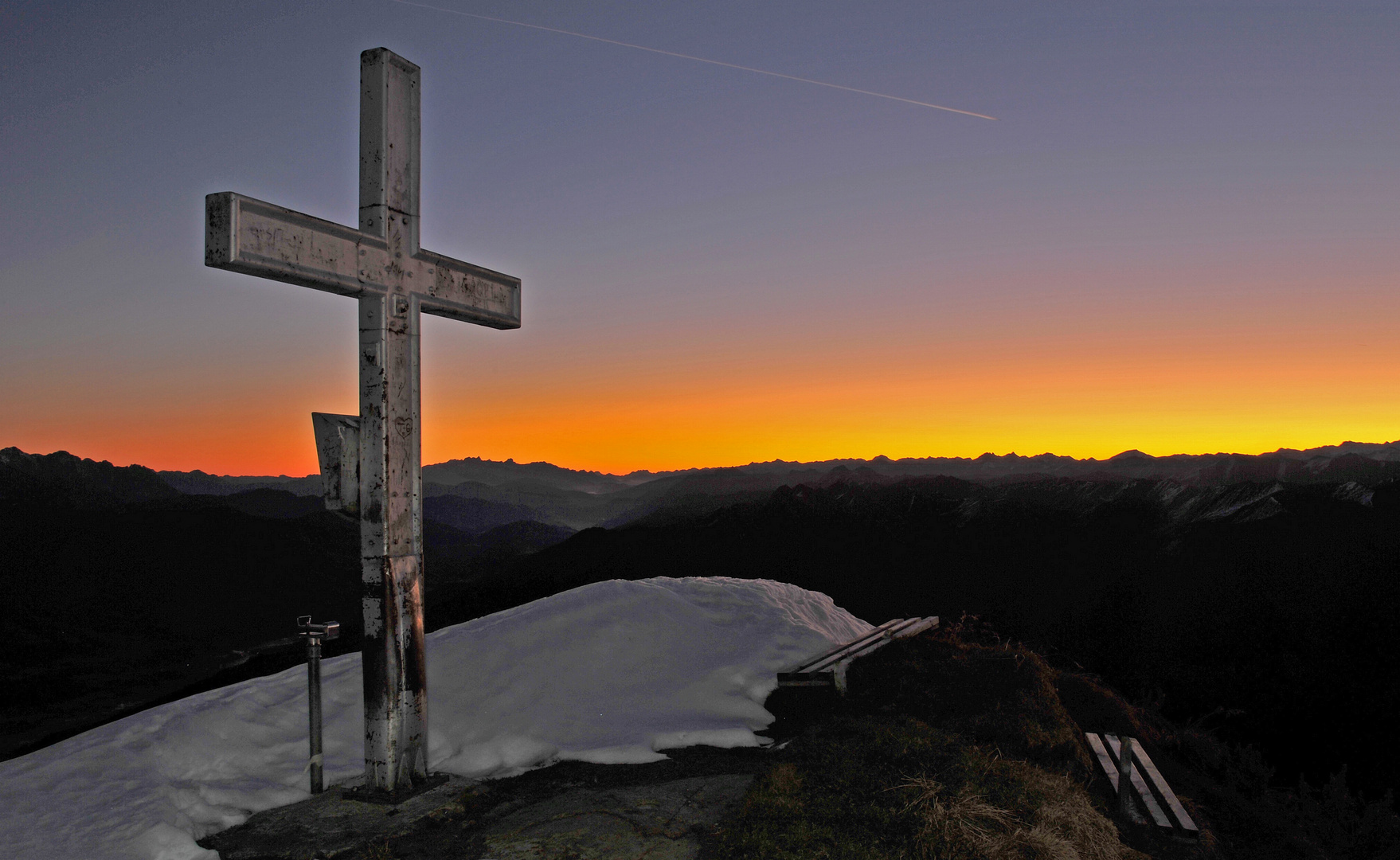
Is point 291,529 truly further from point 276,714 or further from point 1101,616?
point 276,714

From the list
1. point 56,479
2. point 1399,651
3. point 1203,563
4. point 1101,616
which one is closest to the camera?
point 1399,651

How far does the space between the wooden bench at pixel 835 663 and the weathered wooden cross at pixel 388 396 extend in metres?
3.31

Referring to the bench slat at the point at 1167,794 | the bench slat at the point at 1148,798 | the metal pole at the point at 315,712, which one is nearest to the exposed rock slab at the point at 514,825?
the metal pole at the point at 315,712

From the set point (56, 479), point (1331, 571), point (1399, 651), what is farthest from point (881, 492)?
point (56, 479)

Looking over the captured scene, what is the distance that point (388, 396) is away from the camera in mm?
5105

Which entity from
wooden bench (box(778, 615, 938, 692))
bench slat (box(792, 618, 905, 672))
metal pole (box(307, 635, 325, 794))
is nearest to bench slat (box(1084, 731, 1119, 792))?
wooden bench (box(778, 615, 938, 692))

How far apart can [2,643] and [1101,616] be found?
63773 mm

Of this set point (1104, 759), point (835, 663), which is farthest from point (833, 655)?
point (1104, 759)

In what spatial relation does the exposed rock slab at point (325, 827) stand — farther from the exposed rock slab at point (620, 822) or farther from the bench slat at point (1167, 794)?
the bench slat at point (1167, 794)

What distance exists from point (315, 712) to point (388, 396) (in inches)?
88.5

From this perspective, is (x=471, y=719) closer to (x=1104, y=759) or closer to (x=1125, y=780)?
(x=1125, y=780)

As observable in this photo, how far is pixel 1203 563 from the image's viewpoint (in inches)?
1556

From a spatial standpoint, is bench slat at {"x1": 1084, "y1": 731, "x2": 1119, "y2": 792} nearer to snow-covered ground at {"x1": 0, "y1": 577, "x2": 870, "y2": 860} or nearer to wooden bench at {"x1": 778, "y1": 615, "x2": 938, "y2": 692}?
wooden bench at {"x1": 778, "y1": 615, "x2": 938, "y2": 692}

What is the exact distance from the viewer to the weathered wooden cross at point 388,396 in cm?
503
